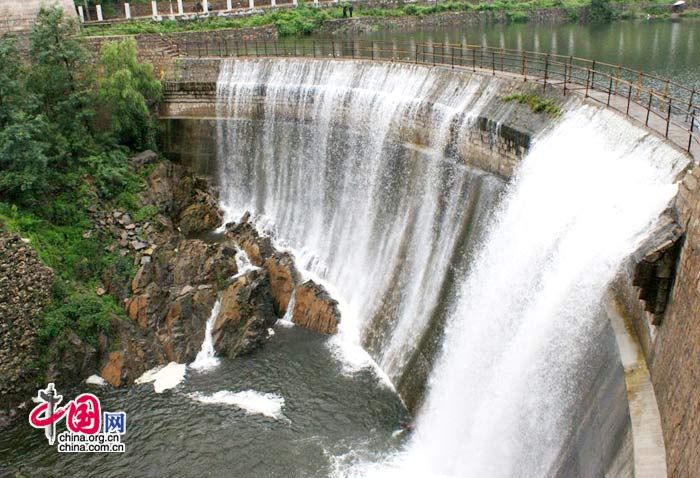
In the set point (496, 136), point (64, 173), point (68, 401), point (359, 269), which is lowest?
point (68, 401)

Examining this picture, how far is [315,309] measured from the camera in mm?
21125

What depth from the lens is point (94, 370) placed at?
19.9m

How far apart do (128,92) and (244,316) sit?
1118cm

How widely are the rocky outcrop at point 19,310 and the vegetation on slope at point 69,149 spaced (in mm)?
359

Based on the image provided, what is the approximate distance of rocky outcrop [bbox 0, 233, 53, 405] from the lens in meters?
19.0

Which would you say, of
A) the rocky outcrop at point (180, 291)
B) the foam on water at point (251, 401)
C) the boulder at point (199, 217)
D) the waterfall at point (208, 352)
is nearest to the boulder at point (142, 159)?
the boulder at point (199, 217)

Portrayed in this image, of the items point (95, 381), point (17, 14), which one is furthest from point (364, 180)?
point (17, 14)

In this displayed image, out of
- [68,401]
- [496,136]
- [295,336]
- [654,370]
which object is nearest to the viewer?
[654,370]

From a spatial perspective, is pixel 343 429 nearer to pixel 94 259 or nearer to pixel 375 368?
pixel 375 368

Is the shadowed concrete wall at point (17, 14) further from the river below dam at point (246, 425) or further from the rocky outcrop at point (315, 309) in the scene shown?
the river below dam at point (246, 425)

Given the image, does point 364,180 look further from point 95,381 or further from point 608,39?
point 608,39

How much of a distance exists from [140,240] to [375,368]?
10.1 m

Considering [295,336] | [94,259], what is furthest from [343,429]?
[94,259]

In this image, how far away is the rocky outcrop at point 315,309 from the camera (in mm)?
20781
